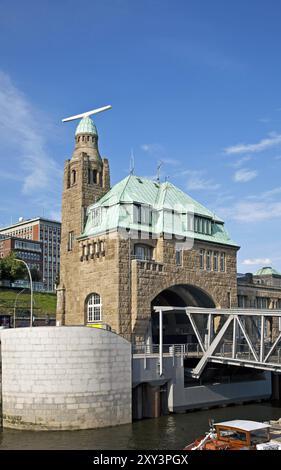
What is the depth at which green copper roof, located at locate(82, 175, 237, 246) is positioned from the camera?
A: 60.3m

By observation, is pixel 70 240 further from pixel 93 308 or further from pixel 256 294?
pixel 256 294

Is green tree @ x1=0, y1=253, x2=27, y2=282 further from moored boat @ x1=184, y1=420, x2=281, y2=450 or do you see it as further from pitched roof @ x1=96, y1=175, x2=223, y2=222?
moored boat @ x1=184, y1=420, x2=281, y2=450

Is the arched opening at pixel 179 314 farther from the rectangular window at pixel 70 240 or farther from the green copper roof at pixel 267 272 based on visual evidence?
the green copper roof at pixel 267 272

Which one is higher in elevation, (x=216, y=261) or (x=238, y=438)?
(x=216, y=261)

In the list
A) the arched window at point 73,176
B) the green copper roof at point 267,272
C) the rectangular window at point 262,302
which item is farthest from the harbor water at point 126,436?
the green copper roof at point 267,272

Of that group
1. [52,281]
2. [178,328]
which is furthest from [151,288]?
[52,281]

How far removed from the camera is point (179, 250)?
207ft

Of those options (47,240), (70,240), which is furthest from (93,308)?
(47,240)

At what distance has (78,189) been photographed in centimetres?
6475

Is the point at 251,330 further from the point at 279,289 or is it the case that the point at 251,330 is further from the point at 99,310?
the point at 99,310

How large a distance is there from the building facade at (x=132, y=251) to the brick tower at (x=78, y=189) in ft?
0.36

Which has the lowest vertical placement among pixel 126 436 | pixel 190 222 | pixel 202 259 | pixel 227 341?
pixel 126 436

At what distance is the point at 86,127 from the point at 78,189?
7666 millimetres
